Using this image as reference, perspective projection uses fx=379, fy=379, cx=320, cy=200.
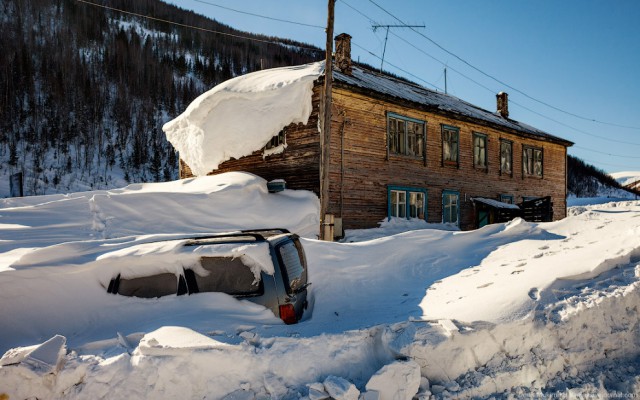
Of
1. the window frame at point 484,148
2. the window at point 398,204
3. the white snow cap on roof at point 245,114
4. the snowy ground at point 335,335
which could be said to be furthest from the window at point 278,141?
the window frame at point 484,148

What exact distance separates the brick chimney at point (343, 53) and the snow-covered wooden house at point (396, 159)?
0.05 metres

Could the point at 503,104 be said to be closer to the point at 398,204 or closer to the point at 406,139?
the point at 406,139

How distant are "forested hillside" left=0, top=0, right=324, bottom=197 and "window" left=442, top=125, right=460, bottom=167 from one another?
33.7 ft

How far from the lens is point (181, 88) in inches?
2063

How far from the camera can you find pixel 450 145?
63.6 ft

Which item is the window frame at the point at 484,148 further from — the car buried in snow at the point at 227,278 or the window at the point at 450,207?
the car buried in snow at the point at 227,278

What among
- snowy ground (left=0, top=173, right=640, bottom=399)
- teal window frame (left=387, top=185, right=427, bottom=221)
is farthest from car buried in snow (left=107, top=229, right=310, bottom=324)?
teal window frame (left=387, top=185, right=427, bottom=221)

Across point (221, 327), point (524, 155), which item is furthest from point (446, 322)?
point (524, 155)

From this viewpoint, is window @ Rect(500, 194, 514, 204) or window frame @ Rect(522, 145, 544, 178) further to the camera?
window frame @ Rect(522, 145, 544, 178)

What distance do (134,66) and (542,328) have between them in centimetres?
5910

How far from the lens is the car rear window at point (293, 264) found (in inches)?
181

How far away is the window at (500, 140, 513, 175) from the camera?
877 inches

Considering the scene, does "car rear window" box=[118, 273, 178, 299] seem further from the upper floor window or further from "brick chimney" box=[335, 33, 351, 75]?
"brick chimney" box=[335, 33, 351, 75]

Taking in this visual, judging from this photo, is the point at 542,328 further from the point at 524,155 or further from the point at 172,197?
the point at 524,155
